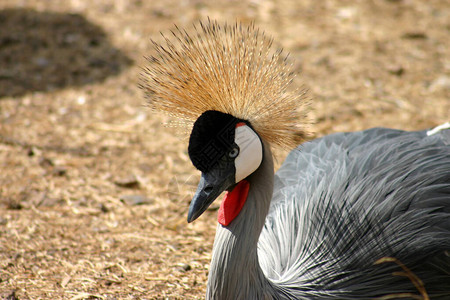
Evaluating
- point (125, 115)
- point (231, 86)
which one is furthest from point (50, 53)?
point (231, 86)

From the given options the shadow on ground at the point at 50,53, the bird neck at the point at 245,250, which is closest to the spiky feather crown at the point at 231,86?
the bird neck at the point at 245,250

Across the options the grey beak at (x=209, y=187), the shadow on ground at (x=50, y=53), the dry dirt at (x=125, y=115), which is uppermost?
A: the grey beak at (x=209, y=187)

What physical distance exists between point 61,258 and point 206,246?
587mm

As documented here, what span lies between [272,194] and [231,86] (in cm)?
39

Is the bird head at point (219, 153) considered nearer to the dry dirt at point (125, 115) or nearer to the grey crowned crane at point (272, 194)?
the grey crowned crane at point (272, 194)

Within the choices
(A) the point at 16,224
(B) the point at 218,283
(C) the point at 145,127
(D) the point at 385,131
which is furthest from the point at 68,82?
(B) the point at 218,283

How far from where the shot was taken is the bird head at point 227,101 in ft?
5.05

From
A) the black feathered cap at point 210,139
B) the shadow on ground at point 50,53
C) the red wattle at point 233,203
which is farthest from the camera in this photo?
the shadow on ground at point 50,53

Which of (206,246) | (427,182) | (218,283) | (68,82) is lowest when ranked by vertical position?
(68,82)

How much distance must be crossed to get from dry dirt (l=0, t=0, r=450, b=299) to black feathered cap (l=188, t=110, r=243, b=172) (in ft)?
0.87

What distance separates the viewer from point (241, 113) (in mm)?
1626

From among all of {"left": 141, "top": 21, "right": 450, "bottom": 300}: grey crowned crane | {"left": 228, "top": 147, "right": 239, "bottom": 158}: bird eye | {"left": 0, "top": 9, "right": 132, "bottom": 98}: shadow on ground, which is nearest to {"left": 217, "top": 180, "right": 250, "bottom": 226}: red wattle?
{"left": 141, "top": 21, "right": 450, "bottom": 300}: grey crowned crane

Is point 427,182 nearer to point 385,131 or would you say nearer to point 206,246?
point 385,131

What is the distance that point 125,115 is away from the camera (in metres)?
3.45
